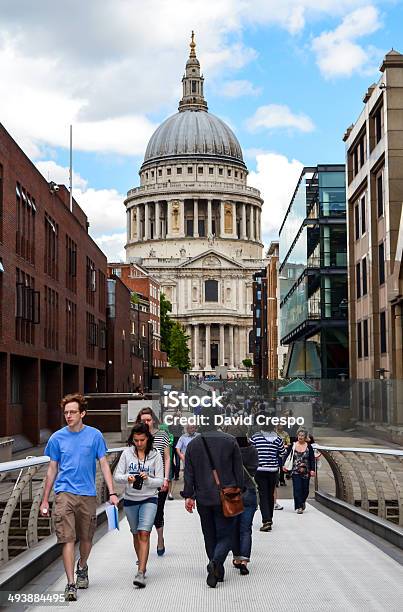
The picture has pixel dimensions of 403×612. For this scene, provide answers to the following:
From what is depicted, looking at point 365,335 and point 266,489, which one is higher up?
point 365,335

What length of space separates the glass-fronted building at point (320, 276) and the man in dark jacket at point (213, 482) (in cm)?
4430

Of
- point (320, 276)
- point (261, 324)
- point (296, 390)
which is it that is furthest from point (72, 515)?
point (261, 324)

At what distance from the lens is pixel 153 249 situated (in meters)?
196

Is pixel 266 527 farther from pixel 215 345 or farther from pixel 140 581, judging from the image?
pixel 215 345

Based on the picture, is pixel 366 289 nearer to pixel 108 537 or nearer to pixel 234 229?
pixel 108 537

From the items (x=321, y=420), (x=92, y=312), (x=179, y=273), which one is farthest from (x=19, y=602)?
(x=179, y=273)

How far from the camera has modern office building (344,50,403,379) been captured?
39156 millimetres

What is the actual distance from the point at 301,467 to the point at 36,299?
75.7 ft

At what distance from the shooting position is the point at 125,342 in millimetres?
74250

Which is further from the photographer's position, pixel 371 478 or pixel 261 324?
pixel 261 324

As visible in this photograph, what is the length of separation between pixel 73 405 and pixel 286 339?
6689 centimetres

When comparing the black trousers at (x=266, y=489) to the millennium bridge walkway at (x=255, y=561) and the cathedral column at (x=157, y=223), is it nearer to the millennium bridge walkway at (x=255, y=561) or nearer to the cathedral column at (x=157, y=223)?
the millennium bridge walkway at (x=255, y=561)

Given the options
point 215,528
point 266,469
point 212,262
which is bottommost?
point 215,528

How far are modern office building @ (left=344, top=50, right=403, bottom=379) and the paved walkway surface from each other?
2475 centimetres
